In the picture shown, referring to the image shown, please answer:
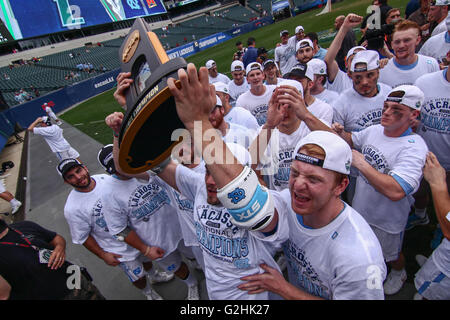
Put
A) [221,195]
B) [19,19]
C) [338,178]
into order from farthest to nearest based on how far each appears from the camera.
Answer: [19,19]
[338,178]
[221,195]

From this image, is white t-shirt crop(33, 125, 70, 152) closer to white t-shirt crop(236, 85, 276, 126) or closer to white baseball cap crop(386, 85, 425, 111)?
white t-shirt crop(236, 85, 276, 126)

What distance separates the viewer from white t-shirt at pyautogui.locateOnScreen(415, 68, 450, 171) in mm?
2848

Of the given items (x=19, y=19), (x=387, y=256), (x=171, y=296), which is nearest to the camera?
(x=387, y=256)

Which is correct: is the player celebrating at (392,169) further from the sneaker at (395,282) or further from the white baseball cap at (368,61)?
the white baseball cap at (368,61)

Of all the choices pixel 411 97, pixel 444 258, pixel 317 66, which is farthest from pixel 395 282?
pixel 317 66

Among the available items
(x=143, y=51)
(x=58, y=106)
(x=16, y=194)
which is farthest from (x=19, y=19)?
(x=143, y=51)

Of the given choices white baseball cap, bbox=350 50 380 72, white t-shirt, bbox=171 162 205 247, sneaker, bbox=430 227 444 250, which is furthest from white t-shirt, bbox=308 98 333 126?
white t-shirt, bbox=171 162 205 247

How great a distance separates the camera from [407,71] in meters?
3.54

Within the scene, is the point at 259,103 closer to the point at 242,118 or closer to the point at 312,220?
the point at 242,118

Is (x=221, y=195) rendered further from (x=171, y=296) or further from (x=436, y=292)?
(x=171, y=296)

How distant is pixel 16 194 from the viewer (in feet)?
25.7

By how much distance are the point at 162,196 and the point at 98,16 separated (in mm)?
49980

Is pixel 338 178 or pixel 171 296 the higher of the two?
pixel 338 178

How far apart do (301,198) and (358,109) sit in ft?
7.61
